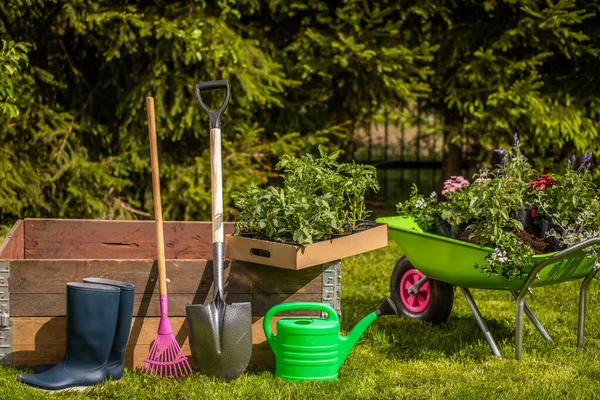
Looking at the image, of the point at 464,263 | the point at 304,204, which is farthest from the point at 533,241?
the point at 304,204

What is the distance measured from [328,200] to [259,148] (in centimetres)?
312

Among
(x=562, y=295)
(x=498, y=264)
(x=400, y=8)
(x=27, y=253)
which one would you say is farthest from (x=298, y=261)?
(x=400, y=8)

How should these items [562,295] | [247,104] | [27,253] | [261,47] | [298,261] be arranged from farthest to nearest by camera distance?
1. [261,47]
2. [247,104]
3. [562,295]
4. [27,253]
5. [298,261]

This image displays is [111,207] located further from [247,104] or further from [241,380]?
[241,380]

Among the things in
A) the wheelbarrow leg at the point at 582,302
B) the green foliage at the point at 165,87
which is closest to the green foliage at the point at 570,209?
the wheelbarrow leg at the point at 582,302

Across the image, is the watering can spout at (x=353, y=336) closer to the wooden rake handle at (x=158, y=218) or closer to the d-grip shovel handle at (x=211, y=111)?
the wooden rake handle at (x=158, y=218)

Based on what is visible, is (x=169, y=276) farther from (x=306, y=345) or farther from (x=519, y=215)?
(x=519, y=215)

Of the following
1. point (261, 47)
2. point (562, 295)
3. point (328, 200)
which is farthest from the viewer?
point (261, 47)

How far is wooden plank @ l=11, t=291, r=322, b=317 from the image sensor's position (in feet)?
11.5

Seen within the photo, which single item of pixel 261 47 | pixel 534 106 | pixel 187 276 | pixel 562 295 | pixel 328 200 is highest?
pixel 261 47

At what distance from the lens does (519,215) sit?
3.95 meters

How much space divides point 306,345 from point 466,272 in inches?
33.3

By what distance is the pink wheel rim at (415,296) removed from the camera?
4.47 m

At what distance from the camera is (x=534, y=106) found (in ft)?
21.8
